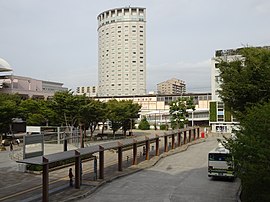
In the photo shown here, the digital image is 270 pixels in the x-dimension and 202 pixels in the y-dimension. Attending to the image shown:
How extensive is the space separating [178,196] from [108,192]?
4113 millimetres

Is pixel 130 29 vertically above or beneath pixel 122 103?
above

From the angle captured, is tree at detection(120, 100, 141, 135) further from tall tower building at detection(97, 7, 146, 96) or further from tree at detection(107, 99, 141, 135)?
tall tower building at detection(97, 7, 146, 96)

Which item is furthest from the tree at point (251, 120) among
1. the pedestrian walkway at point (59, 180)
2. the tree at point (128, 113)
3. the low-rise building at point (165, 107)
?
the low-rise building at point (165, 107)

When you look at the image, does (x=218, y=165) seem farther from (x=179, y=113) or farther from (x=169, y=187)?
(x=179, y=113)

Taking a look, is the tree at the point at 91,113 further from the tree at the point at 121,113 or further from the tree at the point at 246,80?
the tree at the point at 246,80

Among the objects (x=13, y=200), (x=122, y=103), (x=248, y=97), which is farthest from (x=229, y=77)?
(x=122, y=103)

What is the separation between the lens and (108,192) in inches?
785

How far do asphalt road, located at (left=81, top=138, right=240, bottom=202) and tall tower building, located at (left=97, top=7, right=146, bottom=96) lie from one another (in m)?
94.7

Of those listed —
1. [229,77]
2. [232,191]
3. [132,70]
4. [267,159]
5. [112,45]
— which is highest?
[112,45]

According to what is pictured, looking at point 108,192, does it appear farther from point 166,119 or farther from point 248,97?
point 166,119

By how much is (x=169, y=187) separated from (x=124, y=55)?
345 ft

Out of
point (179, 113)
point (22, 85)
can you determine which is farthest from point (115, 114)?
point (22, 85)

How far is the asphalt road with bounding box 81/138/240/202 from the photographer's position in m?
18.7

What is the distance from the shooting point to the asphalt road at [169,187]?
1869cm
